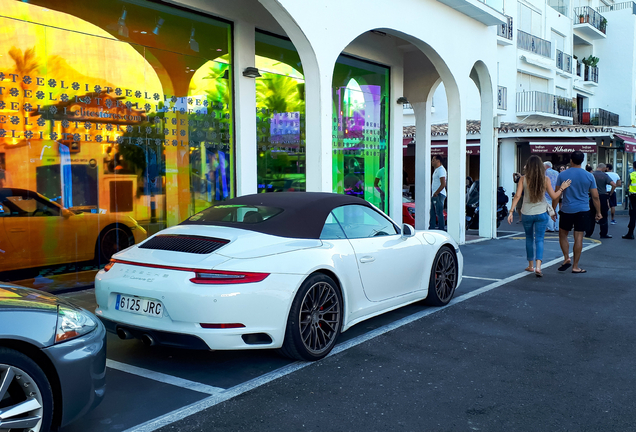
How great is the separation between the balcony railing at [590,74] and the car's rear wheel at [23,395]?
39.2 m

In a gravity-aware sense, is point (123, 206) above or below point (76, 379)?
above

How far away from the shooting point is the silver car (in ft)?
8.71

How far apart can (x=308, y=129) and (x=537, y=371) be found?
16.5 feet

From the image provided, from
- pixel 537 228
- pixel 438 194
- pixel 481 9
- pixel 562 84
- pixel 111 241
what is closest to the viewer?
pixel 111 241

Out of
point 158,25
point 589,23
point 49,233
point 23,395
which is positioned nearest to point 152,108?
point 158,25

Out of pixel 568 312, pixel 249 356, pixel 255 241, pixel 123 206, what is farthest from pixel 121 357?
pixel 568 312

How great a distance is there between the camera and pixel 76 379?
114 inches

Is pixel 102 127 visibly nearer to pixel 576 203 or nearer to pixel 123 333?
pixel 123 333

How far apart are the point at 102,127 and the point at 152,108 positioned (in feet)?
2.88

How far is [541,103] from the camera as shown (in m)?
30.1

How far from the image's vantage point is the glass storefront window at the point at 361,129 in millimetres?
12370

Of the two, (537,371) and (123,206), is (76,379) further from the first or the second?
(123,206)

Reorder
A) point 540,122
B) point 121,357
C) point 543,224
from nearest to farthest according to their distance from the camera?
point 121,357, point 543,224, point 540,122

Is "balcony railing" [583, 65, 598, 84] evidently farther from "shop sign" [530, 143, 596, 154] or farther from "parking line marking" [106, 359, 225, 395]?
"parking line marking" [106, 359, 225, 395]
